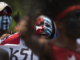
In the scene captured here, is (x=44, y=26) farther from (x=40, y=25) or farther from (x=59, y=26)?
(x=59, y=26)

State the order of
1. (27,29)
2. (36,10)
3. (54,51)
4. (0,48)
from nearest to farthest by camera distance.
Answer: (27,29) < (36,10) < (54,51) < (0,48)

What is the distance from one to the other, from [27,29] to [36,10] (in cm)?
32

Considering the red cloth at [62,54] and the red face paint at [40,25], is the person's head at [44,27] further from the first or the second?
the red cloth at [62,54]

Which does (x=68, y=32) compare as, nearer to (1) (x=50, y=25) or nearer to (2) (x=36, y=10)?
(1) (x=50, y=25)

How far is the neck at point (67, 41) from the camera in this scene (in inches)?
108

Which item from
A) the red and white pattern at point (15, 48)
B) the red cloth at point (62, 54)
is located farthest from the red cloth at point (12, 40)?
the red cloth at point (62, 54)

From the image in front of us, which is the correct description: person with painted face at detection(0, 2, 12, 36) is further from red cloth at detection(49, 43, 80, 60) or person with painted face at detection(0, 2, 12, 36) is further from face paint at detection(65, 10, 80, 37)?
face paint at detection(65, 10, 80, 37)

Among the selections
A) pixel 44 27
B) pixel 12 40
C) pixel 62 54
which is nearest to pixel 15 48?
pixel 12 40

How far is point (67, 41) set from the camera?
9.05ft

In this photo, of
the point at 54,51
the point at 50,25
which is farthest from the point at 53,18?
the point at 54,51

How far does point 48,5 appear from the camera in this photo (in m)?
2.64

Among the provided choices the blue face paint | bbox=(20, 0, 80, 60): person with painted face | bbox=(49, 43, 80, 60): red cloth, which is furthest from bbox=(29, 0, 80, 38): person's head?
the blue face paint

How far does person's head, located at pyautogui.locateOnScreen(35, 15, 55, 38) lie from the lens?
269 centimetres

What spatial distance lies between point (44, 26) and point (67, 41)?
33cm
